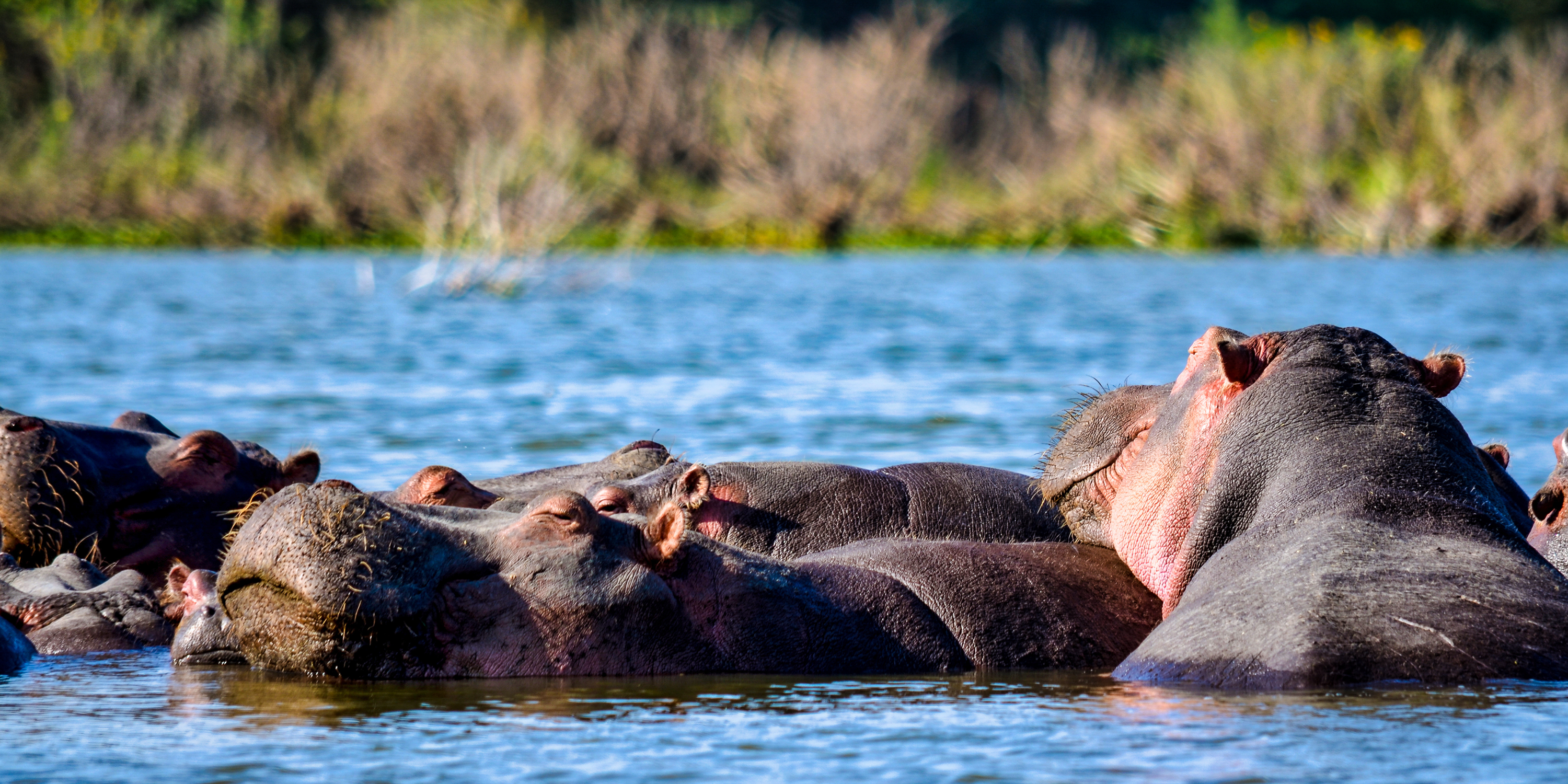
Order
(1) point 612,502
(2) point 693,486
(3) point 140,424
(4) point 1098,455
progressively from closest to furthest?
(1) point 612,502 < (2) point 693,486 < (4) point 1098,455 < (3) point 140,424

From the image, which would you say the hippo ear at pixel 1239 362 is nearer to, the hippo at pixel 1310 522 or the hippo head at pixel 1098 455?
the hippo at pixel 1310 522

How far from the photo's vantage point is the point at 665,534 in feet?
14.9

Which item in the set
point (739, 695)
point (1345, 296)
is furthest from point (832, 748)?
point (1345, 296)

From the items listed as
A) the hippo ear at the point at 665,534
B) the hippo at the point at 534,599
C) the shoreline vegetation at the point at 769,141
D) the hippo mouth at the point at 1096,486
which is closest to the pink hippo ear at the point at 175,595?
the hippo at the point at 534,599

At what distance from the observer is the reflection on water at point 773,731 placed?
375cm

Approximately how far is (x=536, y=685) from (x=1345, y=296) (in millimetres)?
18142

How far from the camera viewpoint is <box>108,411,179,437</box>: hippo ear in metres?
6.78

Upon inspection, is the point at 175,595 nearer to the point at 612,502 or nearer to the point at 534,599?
the point at 612,502

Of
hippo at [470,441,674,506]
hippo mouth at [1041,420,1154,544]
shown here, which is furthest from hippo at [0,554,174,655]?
hippo mouth at [1041,420,1154,544]

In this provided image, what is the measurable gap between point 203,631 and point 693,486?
1249 millimetres

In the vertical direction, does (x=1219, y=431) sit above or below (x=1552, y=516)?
above

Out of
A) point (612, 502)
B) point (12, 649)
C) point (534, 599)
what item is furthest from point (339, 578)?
point (12, 649)

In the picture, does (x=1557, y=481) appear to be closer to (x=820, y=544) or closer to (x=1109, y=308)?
(x=820, y=544)

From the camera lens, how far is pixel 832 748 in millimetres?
3951
